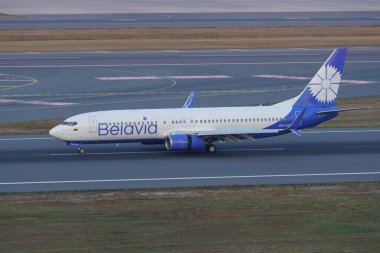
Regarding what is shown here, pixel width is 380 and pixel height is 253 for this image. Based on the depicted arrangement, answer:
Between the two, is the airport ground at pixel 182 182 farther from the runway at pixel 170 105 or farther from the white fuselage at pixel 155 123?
the white fuselage at pixel 155 123

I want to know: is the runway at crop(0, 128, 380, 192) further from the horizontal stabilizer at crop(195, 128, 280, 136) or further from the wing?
the horizontal stabilizer at crop(195, 128, 280, 136)

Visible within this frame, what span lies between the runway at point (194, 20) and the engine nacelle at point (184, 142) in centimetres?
7136

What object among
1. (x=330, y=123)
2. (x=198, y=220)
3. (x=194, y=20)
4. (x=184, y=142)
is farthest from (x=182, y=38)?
(x=198, y=220)

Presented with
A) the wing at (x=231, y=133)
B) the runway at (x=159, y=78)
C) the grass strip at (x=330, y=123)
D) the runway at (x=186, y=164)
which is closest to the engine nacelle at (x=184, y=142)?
the wing at (x=231, y=133)

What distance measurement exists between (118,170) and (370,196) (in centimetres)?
1164

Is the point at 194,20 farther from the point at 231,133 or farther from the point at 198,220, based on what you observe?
the point at 198,220

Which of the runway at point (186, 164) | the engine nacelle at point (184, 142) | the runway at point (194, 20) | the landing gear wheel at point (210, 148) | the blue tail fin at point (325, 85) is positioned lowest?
the runway at point (186, 164)

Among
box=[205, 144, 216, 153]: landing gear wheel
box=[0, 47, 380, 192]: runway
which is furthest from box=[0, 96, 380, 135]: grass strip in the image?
box=[205, 144, 216, 153]: landing gear wheel

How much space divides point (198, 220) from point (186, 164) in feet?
38.1

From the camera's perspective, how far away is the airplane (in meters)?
43.0

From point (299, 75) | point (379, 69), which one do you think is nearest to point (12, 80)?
point (299, 75)

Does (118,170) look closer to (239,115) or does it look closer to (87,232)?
(239,115)

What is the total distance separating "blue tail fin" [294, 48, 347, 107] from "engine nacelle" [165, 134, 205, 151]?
587 centimetres

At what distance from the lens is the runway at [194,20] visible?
115m
